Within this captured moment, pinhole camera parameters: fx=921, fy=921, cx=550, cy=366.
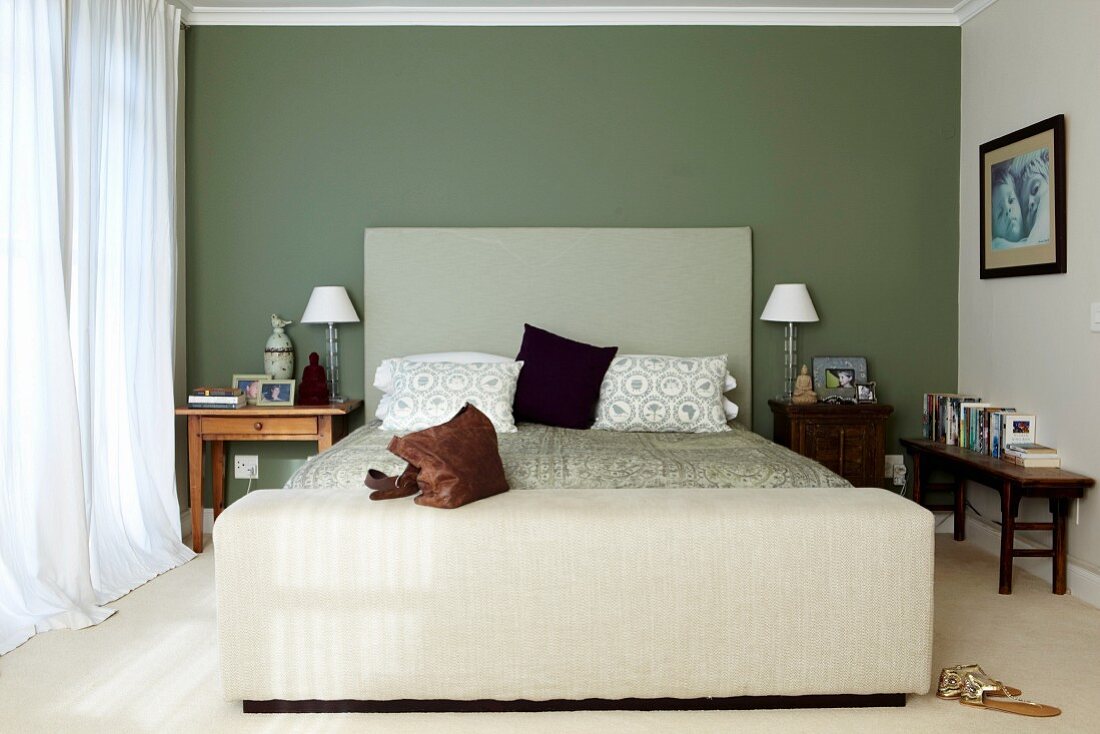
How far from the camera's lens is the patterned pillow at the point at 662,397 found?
4113mm

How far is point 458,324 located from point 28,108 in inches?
85.6

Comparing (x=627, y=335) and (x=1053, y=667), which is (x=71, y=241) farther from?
(x=1053, y=667)

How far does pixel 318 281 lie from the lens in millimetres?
4840

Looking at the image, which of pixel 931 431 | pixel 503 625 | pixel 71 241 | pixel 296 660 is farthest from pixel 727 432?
pixel 71 241

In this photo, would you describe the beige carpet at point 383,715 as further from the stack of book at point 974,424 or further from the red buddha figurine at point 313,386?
the red buddha figurine at point 313,386

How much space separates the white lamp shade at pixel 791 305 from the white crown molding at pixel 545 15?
Result: 1.41 m

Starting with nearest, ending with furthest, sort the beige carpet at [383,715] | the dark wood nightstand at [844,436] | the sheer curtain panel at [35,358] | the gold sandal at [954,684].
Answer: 1. the beige carpet at [383,715]
2. the gold sandal at [954,684]
3. the sheer curtain panel at [35,358]
4. the dark wood nightstand at [844,436]

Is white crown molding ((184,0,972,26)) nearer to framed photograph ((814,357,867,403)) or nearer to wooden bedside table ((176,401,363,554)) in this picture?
framed photograph ((814,357,867,403))

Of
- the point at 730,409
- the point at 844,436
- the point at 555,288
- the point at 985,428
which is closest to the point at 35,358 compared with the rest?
the point at 555,288

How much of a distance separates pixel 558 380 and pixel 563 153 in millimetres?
1304

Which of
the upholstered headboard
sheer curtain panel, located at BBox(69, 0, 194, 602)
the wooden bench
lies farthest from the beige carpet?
the upholstered headboard

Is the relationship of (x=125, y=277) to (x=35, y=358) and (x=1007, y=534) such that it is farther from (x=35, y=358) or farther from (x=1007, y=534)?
(x=1007, y=534)

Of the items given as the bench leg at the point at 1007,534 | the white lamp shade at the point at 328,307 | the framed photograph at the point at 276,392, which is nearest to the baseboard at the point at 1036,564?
the bench leg at the point at 1007,534

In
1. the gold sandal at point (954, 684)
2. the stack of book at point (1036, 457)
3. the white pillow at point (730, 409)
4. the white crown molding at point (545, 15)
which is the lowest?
the gold sandal at point (954, 684)
